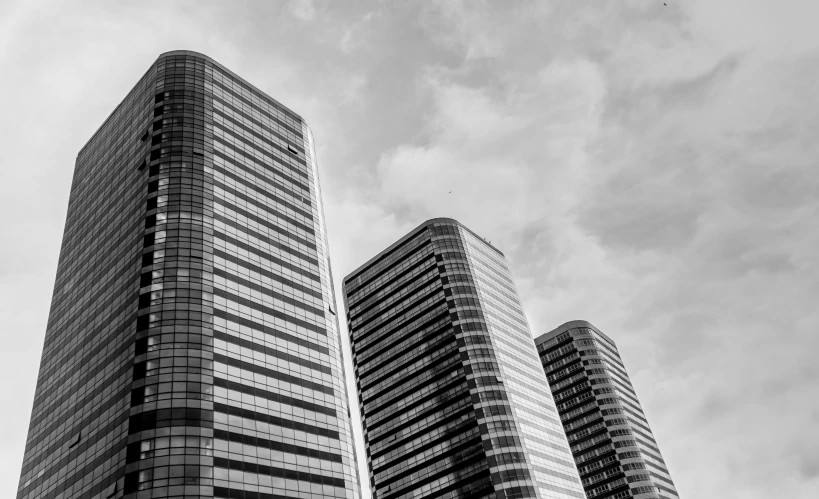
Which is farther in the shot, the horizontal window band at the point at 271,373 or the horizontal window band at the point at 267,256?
the horizontal window band at the point at 267,256

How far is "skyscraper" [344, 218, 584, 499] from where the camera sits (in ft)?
425

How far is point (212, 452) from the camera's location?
7781cm

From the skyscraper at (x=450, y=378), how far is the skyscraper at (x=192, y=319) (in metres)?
40.6

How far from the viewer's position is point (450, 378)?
14150cm

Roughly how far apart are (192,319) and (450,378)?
6772cm

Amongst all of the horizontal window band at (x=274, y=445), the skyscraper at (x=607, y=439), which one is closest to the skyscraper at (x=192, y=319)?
the horizontal window band at (x=274, y=445)

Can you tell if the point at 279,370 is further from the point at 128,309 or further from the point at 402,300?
the point at 402,300

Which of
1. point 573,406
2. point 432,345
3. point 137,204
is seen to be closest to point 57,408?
point 137,204

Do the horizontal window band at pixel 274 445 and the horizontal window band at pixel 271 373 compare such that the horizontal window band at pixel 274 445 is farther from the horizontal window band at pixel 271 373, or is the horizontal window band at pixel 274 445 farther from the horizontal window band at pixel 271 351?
the horizontal window band at pixel 271 351

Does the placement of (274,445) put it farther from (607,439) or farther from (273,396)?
(607,439)

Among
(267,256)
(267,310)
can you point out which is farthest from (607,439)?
(267,310)

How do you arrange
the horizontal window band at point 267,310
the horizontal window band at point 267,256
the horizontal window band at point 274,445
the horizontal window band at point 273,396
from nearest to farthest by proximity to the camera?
the horizontal window band at point 274,445
the horizontal window band at point 273,396
the horizontal window band at point 267,310
the horizontal window band at point 267,256

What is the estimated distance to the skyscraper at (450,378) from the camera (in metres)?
130

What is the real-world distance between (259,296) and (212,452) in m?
25.8
